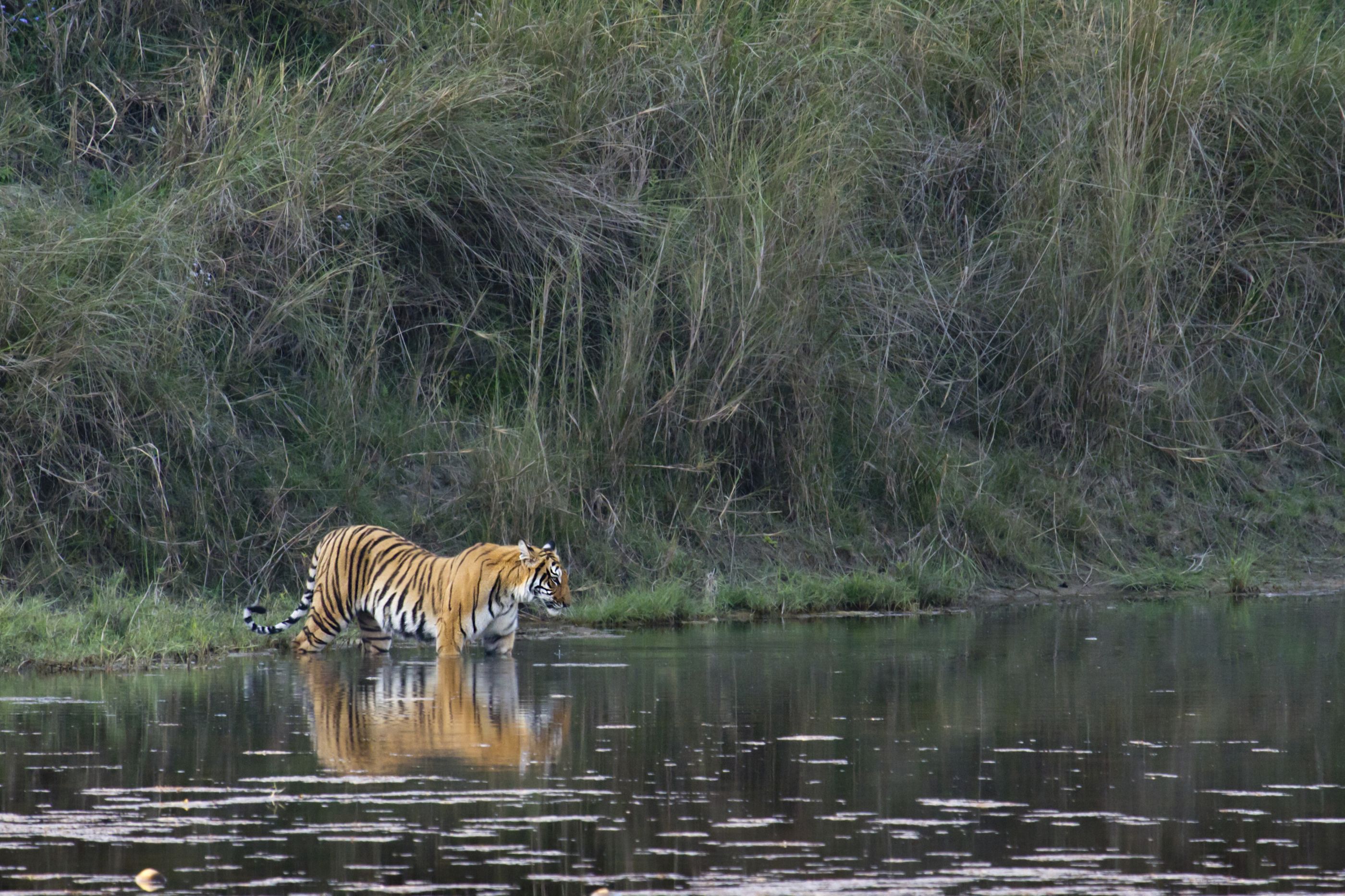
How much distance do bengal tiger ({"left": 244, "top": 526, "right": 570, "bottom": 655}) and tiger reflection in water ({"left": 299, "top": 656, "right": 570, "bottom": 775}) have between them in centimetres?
35

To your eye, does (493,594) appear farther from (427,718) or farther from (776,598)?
(776,598)

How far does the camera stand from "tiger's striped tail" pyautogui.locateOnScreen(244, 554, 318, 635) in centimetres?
1120

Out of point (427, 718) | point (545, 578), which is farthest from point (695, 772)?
point (545, 578)

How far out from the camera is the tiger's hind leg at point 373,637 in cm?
1148

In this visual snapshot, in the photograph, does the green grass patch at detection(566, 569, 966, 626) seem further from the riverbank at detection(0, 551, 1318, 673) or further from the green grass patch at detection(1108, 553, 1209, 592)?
the green grass patch at detection(1108, 553, 1209, 592)

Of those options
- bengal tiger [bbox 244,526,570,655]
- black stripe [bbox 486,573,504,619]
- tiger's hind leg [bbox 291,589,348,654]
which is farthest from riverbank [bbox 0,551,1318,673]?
black stripe [bbox 486,573,504,619]

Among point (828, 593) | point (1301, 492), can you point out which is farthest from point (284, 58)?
point (1301, 492)

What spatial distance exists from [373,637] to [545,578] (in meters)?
1.14

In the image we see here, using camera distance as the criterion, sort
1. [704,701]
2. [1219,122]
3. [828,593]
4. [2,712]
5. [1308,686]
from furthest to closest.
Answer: [1219,122], [828,593], [1308,686], [704,701], [2,712]

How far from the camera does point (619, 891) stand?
5586 millimetres

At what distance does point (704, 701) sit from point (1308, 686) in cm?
306

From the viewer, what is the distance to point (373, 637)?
11.6 meters

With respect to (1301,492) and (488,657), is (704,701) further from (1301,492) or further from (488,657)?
(1301,492)

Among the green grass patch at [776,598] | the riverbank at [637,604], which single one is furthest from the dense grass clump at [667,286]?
the riverbank at [637,604]
